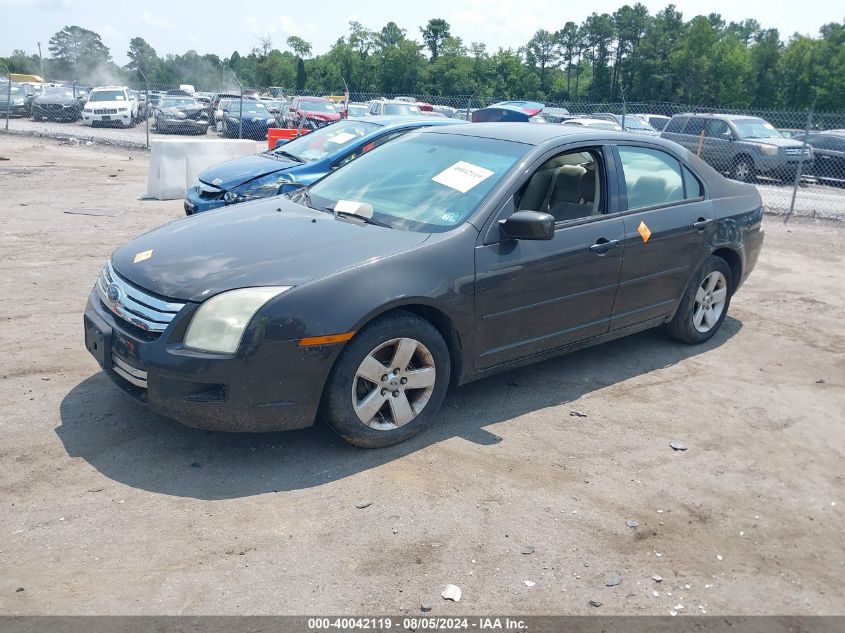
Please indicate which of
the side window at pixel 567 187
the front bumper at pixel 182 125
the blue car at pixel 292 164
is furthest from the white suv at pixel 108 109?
the side window at pixel 567 187

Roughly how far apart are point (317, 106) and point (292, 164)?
15634 mm

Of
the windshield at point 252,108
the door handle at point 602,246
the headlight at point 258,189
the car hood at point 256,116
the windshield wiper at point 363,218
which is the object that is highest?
the windshield at point 252,108

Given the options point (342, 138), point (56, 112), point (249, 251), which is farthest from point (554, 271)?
point (56, 112)

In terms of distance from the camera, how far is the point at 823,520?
3834mm

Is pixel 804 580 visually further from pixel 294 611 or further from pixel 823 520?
pixel 294 611

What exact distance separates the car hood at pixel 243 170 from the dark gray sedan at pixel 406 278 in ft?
12.5

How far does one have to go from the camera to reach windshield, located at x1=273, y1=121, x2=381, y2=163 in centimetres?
970

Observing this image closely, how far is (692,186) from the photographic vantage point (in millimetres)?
5875

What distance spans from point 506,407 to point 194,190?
576 centimetres

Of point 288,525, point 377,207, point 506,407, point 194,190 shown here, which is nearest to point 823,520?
point 506,407

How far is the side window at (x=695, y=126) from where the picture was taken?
19328 mm

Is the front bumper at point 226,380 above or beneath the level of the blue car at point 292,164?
beneath

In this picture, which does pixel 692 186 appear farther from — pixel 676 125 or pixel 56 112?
pixel 56 112

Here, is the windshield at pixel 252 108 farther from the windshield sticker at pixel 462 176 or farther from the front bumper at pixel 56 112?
the windshield sticker at pixel 462 176
